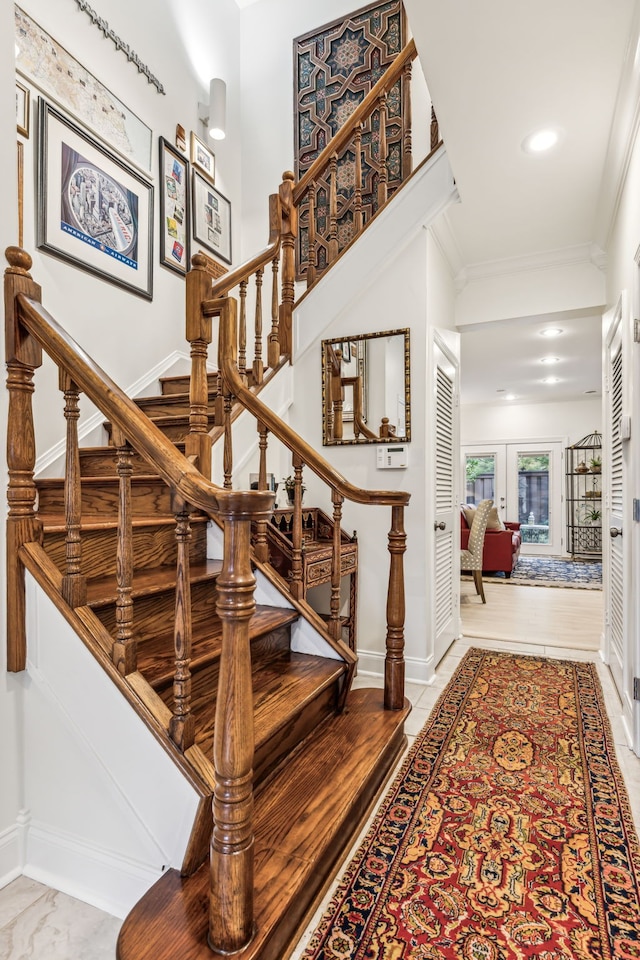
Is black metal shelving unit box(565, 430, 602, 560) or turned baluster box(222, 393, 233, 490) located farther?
black metal shelving unit box(565, 430, 602, 560)

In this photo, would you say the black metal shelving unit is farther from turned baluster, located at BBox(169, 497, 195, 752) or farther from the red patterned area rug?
turned baluster, located at BBox(169, 497, 195, 752)

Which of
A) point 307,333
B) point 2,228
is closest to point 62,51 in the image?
point 307,333

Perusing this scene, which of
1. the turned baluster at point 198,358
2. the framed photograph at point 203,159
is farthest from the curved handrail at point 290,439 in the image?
the framed photograph at point 203,159

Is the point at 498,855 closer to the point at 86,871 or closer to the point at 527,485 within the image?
the point at 86,871

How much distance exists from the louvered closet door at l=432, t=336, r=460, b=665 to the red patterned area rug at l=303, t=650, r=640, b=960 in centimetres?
90

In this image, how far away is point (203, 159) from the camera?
3984 millimetres

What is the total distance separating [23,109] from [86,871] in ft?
10.9

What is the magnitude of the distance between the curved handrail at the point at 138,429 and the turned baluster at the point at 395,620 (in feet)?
3.88

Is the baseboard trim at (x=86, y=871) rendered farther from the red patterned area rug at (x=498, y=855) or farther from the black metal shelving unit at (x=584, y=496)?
the black metal shelving unit at (x=584, y=496)

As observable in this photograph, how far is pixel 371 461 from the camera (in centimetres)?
309

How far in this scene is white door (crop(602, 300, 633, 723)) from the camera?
2.58m

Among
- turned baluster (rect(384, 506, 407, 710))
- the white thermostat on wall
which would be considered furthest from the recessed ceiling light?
turned baluster (rect(384, 506, 407, 710))

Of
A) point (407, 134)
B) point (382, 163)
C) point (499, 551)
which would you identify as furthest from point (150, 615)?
point (499, 551)

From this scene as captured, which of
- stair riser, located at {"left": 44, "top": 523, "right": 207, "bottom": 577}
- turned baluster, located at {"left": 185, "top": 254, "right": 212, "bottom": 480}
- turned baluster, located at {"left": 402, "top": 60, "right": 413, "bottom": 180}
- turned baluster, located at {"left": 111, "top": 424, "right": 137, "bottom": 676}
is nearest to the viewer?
turned baluster, located at {"left": 111, "top": 424, "right": 137, "bottom": 676}
